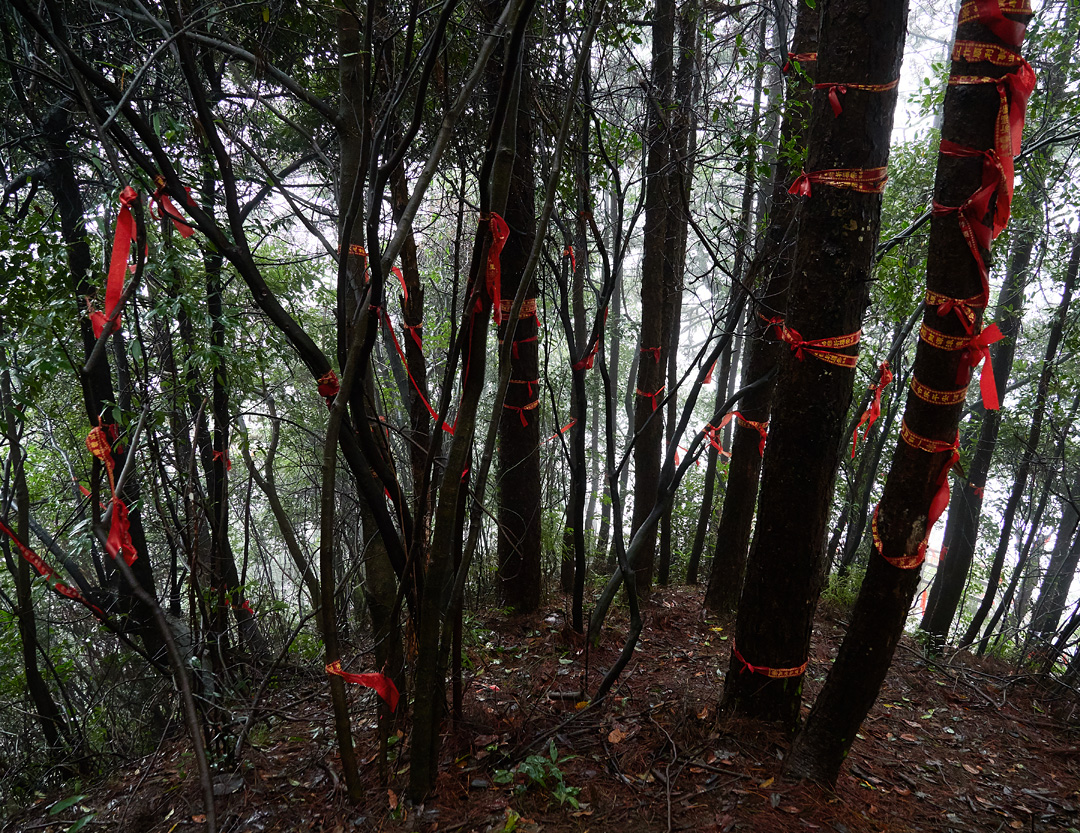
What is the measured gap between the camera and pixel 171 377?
338 cm

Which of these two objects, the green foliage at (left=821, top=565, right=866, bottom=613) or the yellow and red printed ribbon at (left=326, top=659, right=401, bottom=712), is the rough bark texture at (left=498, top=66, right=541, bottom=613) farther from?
the green foliage at (left=821, top=565, right=866, bottom=613)

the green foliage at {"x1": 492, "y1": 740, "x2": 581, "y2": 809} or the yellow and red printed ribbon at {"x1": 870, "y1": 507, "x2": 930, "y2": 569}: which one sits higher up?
the yellow and red printed ribbon at {"x1": 870, "y1": 507, "x2": 930, "y2": 569}

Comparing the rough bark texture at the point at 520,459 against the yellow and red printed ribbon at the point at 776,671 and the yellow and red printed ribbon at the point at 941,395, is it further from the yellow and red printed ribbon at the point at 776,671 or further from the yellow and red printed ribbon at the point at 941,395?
the yellow and red printed ribbon at the point at 941,395

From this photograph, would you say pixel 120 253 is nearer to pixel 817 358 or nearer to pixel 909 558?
pixel 817 358

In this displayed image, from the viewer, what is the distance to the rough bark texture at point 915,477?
1.90 meters

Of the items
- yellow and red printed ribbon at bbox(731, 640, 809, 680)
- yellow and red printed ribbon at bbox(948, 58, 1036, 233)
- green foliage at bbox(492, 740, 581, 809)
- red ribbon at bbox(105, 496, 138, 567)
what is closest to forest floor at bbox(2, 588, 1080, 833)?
green foliage at bbox(492, 740, 581, 809)

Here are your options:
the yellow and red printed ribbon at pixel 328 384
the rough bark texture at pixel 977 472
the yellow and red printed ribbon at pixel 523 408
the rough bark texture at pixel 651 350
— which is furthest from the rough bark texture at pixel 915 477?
the rough bark texture at pixel 977 472

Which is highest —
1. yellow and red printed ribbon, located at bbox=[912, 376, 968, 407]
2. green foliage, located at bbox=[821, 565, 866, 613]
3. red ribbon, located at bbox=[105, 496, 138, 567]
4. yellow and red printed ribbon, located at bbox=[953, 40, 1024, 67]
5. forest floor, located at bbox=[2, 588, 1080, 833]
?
yellow and red printed ribbon, located at bbox=[953, 40, 1024, 67]

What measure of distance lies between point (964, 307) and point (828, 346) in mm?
487

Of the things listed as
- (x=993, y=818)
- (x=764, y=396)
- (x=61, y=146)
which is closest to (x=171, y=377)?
(x=61, y=146)

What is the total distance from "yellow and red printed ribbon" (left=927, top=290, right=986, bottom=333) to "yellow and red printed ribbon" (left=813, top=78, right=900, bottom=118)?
3.03 ft

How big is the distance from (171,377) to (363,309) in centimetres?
221

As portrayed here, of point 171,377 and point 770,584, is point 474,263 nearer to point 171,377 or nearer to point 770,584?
point 770,584

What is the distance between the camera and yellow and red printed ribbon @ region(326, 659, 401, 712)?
74.0 inches
